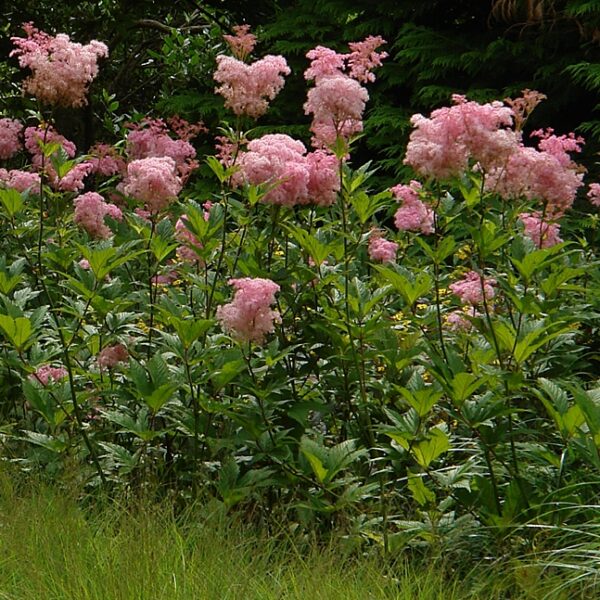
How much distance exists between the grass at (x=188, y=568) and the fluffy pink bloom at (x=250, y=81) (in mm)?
1542

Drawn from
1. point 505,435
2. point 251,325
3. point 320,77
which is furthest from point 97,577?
point 320,77

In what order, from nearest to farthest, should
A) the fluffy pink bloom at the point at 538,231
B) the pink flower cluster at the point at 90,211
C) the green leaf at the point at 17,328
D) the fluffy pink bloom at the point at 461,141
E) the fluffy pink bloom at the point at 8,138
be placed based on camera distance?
the fluffy pink bloom at the point at 461,141
the green leaf at the point at 17,328
the fluffy pink bloom at the point at 538,231
the pink flower cluster at the point at 90,211
the fluffy pink bloom at the point at 8,138

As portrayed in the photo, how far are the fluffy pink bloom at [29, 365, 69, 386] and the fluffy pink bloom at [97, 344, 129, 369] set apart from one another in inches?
9.1

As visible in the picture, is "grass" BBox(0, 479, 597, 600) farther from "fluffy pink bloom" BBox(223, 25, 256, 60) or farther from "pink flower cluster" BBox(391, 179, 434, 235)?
"fluffy pink bloom" BBox(223, 25, 256, 60)

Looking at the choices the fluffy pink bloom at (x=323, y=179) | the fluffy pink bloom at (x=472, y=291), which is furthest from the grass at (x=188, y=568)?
the fluffy pink bloom at (x=323, y=179)

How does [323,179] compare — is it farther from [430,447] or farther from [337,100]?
[430,447]

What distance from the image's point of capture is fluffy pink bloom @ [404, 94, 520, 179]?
354 cm

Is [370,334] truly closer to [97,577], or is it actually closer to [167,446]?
[167,446]

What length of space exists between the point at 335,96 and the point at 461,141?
59cm

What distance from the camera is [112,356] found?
4.45 meters

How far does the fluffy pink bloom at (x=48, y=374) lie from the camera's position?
459cm

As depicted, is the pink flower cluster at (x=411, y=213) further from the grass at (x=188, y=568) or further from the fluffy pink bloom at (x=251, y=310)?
the grass at (x=188, y=568)

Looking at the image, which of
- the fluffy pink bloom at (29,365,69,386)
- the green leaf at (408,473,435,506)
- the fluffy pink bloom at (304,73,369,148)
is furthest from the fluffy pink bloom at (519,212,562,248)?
the fluffy pink bloom at (29,365,69,386)

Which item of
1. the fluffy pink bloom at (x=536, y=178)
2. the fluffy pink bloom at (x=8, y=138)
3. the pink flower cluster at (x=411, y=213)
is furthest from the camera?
the fluffy pink bloom at (x=8, y=138)
